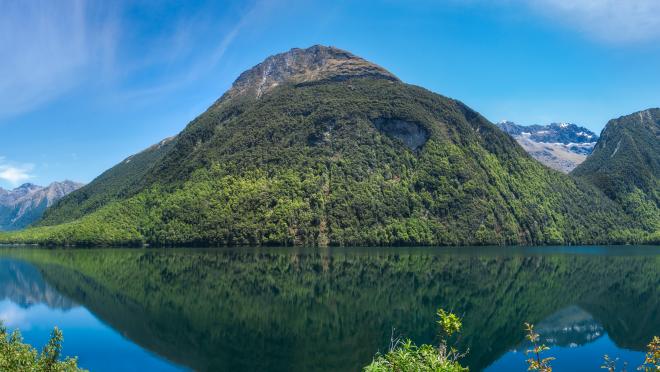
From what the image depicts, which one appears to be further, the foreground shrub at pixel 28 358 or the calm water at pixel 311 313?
the calm water at pixel 311 313

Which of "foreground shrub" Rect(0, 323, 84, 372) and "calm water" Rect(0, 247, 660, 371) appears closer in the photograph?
"foreground shrub" Rect(0, 323, 84, 372)

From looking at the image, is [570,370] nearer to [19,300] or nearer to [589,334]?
[589,334]

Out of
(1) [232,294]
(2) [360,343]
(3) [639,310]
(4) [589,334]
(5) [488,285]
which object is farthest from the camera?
(5) [488,285]

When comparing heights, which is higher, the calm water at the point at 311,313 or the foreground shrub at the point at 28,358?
the foreground shrub at the point at 28,358

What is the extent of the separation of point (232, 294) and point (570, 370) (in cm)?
4504

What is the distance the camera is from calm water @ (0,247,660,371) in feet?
138

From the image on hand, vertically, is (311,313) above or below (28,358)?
below

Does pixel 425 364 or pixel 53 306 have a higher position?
pixel 425 364

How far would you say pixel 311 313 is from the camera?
5712 centimetres

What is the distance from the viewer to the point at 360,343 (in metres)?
44.6

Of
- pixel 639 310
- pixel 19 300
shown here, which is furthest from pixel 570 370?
pixel 19 300

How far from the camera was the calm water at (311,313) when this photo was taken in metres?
42.2

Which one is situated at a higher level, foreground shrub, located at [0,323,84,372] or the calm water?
foreground shrub, located at [0,323,84,372]

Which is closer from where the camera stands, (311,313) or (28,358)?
(28,358)
